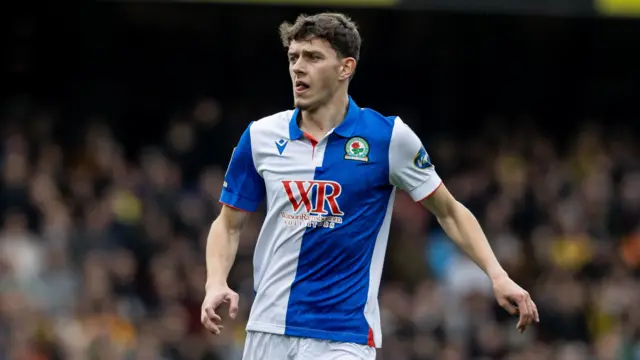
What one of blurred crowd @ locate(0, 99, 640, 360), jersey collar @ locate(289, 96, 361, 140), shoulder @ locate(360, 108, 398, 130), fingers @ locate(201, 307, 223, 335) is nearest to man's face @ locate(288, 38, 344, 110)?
jersey collar @ locate(289, 96, 361, 140)

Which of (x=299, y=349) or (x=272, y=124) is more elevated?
(x=272, y=124)

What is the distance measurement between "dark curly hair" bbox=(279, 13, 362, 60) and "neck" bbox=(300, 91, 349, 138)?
0.21 meters

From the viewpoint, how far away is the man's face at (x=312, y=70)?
249 inches

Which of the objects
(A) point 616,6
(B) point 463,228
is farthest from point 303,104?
(A) point 616,6

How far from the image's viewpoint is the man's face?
6324mm

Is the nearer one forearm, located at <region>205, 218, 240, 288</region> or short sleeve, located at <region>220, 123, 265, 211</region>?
forearm, located at <region>205, 218, 240, 288</region>

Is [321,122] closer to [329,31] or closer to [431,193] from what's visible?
[329,31]

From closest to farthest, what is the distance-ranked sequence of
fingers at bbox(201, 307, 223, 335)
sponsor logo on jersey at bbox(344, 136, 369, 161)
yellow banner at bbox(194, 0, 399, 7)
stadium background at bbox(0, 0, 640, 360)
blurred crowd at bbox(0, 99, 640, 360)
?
1. fingers at bbox(201, 307, 223, 335)
2. sponsor logo on jersey at bbox(344, 136, 369, 161)
3. blurred crowd at bbox(0, 99, 640, 360)
4. stadium background at bbox(0, 0, 640, 360)
5. yellow banner at bbox(194, 0, 399, 7)

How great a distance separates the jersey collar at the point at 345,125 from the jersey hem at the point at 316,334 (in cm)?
85

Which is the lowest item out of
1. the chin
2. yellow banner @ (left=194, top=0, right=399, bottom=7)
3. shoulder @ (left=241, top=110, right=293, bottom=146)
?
shoulder @ (left=241, top=110, right=293, bottom=146)

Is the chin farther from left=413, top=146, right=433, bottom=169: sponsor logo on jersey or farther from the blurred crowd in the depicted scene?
the blurred crowd

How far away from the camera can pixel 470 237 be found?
6.36 m

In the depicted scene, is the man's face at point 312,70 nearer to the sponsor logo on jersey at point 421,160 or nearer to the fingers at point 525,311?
the sponsor logo on jersey at point 421,160

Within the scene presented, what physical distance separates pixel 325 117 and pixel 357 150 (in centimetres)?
22
